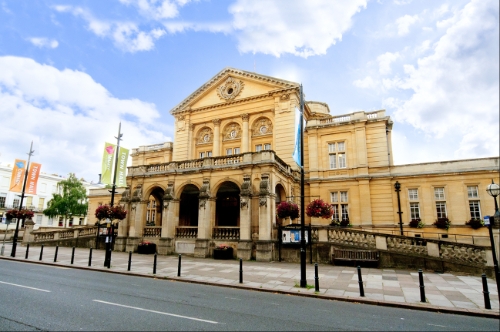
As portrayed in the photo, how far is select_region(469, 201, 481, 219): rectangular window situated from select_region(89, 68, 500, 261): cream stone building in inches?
2.7

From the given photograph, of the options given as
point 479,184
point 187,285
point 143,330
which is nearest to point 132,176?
point 187,285

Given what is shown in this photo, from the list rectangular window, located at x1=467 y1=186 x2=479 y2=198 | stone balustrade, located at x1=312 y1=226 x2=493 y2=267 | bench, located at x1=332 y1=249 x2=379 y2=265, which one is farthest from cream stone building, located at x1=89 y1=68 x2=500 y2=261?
bench, located at x1=332 y1=249 x2=379 y2=265

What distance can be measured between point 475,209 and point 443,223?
9.30 ft

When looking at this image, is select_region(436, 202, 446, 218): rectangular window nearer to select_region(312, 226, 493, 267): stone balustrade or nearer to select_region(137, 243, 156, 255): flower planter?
select_region(312, 226, 493, 267): stone balustrade

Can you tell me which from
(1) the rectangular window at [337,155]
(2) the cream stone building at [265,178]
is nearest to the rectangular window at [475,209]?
(2) the cream stone building at [265,178]

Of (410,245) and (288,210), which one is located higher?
(288,210)

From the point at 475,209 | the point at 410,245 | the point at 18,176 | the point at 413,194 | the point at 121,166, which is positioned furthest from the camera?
the point at 413,194

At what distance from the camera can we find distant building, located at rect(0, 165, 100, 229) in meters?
54.9

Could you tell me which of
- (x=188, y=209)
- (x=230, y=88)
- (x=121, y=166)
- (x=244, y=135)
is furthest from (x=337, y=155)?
(x=121, y=166)

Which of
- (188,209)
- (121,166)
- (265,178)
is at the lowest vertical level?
(188,209)

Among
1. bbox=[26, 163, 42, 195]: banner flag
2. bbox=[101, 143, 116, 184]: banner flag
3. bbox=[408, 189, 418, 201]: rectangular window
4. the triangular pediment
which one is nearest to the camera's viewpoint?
bbox=[101, 143, 116, 184]: banner flag

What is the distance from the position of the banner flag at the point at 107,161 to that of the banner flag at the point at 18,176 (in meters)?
10.4

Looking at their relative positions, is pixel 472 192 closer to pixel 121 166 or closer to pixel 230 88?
pixel 230 88

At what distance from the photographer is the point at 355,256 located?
57.8 feet
